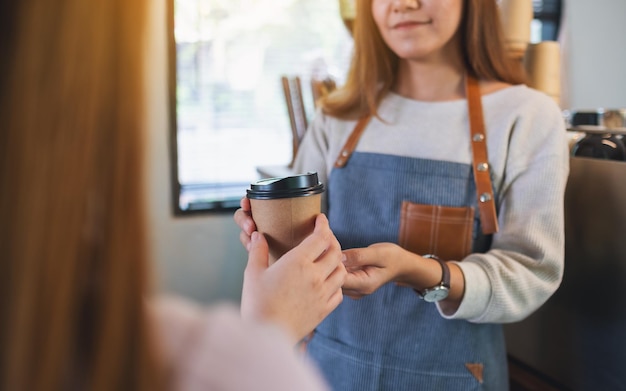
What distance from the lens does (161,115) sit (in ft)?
7.59

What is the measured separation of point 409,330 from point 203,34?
165cm

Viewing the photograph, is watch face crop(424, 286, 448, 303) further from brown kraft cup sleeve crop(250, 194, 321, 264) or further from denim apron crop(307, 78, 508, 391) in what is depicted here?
brown kraft cup sleeve crop(250, 194, 321, 264)

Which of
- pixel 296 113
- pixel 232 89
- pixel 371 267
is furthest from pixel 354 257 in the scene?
pixel 232 89

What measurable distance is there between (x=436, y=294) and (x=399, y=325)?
0.14 meters

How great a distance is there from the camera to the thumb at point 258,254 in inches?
28.1

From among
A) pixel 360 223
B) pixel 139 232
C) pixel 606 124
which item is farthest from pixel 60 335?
pixel 606 124

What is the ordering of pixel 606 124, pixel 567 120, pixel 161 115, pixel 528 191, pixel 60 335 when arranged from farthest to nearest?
pixel 161 115 < pixel 567 120 < pixel 606 124 < pixel 528 191 < pixel 60 335

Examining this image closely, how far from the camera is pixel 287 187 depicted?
80 centimetres

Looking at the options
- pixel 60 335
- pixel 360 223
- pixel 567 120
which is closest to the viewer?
pixel 60 335

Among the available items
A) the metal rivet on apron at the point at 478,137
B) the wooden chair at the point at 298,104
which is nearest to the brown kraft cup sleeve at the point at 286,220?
the metal rivet on apron at the point at 478,137

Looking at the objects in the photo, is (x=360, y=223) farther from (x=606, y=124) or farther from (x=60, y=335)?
(x=60, y=335)

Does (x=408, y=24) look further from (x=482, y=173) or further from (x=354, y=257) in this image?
(x=354, y=257)

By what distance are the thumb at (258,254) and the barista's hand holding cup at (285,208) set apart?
0.03m

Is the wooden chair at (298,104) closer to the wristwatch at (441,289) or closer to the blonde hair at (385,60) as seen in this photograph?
the blonde hair at (385,60)
